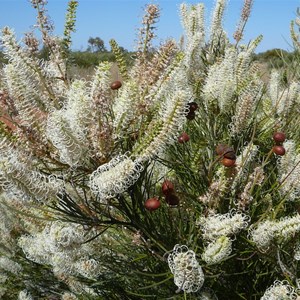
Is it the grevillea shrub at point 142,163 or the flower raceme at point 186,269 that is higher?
the grevillea shrub at point 142,163

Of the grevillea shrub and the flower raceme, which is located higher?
the grevillea shrub

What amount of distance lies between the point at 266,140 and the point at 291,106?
0.19 m

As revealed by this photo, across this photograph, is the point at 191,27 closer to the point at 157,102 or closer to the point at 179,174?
the point at 179,174

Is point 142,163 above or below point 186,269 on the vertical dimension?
above

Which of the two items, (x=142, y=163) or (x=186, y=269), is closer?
(x=142, y=163)

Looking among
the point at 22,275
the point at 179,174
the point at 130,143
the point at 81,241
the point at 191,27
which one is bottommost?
the point at 22,275

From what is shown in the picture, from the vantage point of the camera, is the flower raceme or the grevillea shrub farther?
the flower raceme

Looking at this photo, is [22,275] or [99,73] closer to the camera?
[99,73]

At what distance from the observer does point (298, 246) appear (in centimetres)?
168

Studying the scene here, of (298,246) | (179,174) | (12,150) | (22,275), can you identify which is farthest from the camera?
(22,275)

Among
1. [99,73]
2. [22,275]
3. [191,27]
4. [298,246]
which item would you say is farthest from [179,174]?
[22,275]

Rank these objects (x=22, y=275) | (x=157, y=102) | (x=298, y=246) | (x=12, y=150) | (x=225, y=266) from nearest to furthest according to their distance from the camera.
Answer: (x=12, y=150)
(x=157, y=102)
(x=298, y=246)
(x=225, y=266)
(x=22, y=275)

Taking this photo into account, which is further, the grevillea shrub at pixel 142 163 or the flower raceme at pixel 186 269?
the flower raceme at pixel 186 269

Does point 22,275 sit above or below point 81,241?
below
